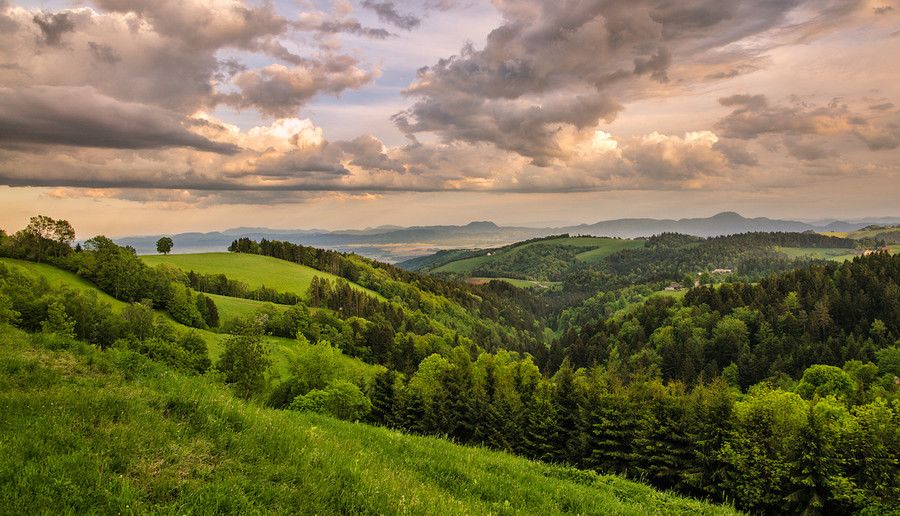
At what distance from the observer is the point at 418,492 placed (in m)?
10.0

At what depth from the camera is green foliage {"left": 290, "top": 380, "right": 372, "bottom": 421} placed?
54.7m

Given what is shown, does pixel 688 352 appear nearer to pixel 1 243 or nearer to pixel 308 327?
pixel 308 327

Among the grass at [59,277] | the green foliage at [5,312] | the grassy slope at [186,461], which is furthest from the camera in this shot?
the grass at [59,277]

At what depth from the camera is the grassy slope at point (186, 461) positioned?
7633 millimetres

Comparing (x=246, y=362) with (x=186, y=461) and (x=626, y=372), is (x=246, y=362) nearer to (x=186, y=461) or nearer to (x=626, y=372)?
(x=186, y=461)

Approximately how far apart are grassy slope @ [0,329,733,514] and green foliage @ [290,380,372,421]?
1661 inches

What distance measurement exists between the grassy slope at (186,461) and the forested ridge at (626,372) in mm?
5383

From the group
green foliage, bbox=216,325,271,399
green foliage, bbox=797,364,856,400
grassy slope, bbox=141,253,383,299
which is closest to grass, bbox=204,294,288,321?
grassy slope, bbox=141,253,383,299

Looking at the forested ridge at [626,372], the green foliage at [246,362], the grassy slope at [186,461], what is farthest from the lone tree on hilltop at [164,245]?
the grassy slope at [186,461]

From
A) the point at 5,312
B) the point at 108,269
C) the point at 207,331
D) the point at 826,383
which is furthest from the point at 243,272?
the point at 826,383

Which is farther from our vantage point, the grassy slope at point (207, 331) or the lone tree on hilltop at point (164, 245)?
the lone tree on hilltop at point (164, 245)

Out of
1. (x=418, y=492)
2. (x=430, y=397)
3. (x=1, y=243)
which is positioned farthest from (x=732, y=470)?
(x=1, y=243)

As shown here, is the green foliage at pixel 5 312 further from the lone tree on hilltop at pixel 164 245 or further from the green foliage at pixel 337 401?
the lone tree on hilltop at pixel 164 245

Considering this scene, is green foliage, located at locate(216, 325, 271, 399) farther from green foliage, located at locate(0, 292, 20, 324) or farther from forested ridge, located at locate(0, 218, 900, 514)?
green foliage, located at locate(0, 292, 20, 324)
